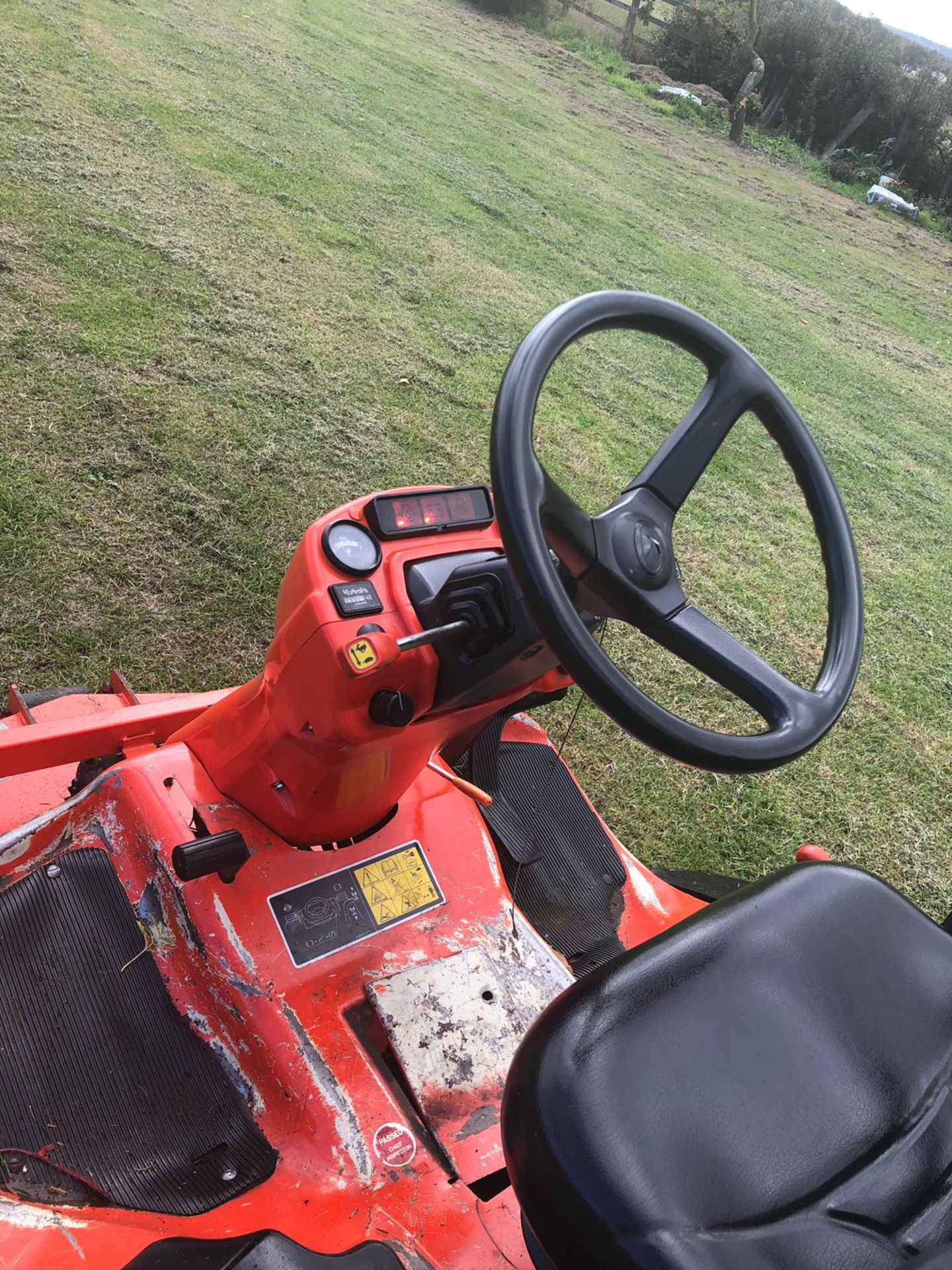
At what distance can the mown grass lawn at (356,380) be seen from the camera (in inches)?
112

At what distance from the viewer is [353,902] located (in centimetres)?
154

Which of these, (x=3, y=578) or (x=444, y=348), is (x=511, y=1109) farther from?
(x=444, y=348)

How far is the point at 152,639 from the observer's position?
2650 mm

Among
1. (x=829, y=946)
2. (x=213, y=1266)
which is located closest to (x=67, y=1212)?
(x=213, y=1266)

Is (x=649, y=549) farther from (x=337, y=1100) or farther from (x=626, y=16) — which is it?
(x=626, y=16)

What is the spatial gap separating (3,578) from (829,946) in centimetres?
235

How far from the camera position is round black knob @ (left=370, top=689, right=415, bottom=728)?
128cm

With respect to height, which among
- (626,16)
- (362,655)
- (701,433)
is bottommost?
(362,655)

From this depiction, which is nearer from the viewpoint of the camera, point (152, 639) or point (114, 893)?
point (114, 893)

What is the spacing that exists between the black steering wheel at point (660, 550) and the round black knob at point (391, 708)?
0.27 meters

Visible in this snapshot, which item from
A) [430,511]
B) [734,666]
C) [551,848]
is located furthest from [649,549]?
[551,848]

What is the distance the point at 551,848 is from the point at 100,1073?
1048 mm

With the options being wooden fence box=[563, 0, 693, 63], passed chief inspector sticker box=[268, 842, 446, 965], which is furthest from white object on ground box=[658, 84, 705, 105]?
passed chief inspector sticker box=[268, 842, 446, 965]

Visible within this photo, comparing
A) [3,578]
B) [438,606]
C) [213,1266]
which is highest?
[438,606]
